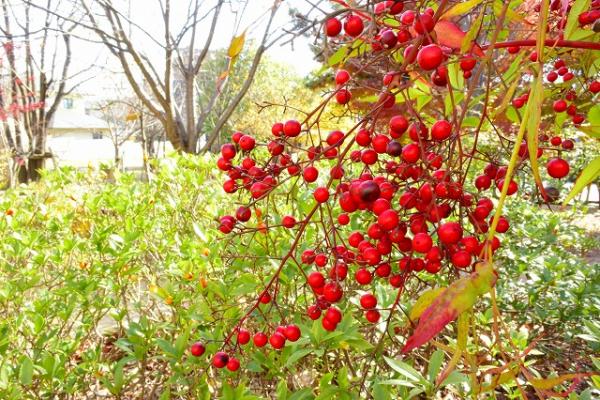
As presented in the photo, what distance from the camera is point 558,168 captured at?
2.35 ft

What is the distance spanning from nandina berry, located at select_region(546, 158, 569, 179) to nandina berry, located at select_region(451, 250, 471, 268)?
0.29 m

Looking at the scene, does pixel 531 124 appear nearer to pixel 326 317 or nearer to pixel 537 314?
pixel 326 317

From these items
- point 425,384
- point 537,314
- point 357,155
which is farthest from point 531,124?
point 537,314

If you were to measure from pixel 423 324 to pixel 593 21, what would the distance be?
75cm

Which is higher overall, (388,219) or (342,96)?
(342,96)

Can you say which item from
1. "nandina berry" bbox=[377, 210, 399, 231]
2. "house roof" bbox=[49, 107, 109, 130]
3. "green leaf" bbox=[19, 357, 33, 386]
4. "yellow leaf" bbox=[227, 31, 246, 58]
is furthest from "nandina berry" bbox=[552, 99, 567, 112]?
"house roof" bbox=[49, 107, 109, 130]

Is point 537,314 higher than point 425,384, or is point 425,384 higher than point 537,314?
point 425,384

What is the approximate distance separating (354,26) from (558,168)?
1.29ft

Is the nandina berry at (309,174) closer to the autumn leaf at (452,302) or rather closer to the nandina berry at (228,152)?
the nandina berry at (228,152)

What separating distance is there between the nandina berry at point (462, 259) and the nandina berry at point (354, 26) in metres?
0.38

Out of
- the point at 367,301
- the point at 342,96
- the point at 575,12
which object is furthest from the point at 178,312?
the point at 575,12

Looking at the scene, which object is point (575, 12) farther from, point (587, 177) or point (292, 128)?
point (292, 128)

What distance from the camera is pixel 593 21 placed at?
2.57ft

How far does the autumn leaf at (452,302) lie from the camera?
31 cm
